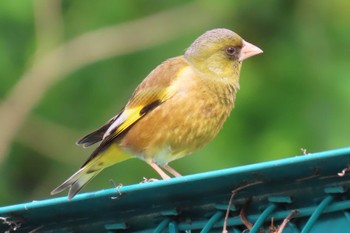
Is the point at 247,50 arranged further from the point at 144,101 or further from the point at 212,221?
the point at 212,221

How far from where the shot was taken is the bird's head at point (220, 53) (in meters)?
5.36

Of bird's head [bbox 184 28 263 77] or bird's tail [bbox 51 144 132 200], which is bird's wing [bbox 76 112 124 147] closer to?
bird's tail [bbox 51 144 132 200]

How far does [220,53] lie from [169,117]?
0.59 meters

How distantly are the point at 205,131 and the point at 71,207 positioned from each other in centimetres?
182

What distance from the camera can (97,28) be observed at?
10.4 metres

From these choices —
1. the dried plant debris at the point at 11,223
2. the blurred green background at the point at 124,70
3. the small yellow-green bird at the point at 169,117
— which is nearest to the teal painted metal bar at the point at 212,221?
the dried plant debris at the point at 11,223

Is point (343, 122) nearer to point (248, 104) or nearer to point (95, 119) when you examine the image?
point (248, 104)

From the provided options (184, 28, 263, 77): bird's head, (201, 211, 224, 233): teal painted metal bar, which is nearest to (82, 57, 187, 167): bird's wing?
(184, 28, 263, 77): bird's head

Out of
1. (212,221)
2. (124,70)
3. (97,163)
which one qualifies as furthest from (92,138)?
(124,70)

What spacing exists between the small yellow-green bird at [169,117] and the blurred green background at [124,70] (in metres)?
3.76

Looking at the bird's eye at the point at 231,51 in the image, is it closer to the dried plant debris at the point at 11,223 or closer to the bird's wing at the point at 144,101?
the bird's wing at the point at 144,101

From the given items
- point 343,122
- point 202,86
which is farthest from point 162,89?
point 343,122

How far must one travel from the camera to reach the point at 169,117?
5059 millimetres

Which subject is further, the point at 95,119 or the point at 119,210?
the point at 95,119
